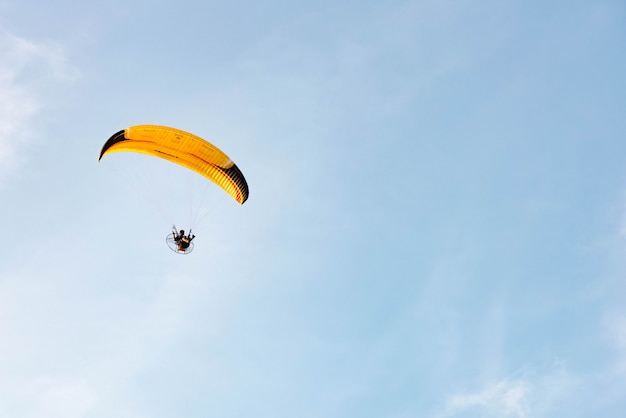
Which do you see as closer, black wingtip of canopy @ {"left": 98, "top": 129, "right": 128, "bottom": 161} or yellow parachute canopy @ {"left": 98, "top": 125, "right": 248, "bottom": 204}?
black wingtip of canopy @ {"left": 98, "top": 129, "right": 128, "bottom": 161}

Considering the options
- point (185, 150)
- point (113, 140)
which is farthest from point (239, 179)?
point (113, 140)

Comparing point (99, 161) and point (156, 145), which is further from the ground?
point (156, 145)

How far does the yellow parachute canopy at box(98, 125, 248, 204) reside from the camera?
41.9 metres

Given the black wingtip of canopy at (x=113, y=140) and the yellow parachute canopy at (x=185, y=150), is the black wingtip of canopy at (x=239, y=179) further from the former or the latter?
the black wingtip of canopy at (x=113, y=140)

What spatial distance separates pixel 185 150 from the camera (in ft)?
141

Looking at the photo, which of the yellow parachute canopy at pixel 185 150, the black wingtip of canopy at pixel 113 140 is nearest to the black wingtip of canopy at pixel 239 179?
the yellow parachute canopy at pixel 185 150

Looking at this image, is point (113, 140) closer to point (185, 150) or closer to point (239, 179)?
point (185, 150)

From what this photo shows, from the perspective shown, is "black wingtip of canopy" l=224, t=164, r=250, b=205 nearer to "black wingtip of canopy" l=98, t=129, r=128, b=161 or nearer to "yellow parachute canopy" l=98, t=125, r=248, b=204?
"yellow parachute canopy" l=98, t=125, r=248, b=204

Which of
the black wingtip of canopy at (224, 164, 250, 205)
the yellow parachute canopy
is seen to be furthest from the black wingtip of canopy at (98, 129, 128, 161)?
the black wingtip of canopy at (224, 164, 250, 205)

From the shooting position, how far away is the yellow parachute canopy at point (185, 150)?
138ft

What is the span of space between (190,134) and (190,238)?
254 inches

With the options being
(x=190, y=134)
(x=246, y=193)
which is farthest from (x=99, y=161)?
(x=246, y=193)

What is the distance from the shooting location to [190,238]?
4400 cm

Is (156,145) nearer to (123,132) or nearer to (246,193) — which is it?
(123,132)
